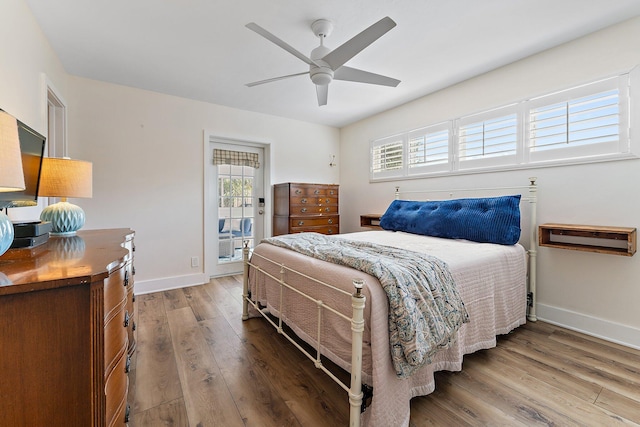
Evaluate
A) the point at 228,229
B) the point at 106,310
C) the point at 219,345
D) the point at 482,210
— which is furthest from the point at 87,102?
the point at 482,210

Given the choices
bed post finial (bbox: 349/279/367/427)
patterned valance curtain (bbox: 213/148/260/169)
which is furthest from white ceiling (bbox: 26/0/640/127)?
bed post finial (bbox: 349/279/367/427)

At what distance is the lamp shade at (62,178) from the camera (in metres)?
1.71

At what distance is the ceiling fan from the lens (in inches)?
66.9

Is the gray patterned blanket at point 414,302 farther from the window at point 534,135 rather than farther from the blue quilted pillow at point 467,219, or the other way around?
the window at point 534,135

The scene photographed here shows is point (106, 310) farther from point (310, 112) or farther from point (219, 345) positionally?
point (310, 112)

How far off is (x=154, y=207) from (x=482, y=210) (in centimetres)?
371

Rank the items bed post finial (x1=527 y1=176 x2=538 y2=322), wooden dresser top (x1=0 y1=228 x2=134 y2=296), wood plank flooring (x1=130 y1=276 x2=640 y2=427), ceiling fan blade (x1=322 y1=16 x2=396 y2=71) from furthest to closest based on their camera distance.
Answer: bed post finial (x1=527 y1=176 x2=538 y2=322) < ceiling fan blade (x1=322 y1=16 x2=396 y2=71) < wood plank flooring (x1=130 y1=276 x2=640 y2=427) < wooden dresser top (x1=0 y1=228 x2=134 y2=296)

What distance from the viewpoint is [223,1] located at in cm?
189

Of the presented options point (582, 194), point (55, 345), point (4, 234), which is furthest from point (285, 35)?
point (582, 194)

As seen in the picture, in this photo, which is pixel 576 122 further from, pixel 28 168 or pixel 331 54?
pixel 28 168

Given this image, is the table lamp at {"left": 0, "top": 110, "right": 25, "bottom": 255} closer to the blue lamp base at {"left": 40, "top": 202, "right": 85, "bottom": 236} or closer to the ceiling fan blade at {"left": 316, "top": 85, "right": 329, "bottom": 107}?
the blue lamp base at {"left": 40, "top": 202, "right": 85, "bottom": 236}

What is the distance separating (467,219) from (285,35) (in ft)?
7.58

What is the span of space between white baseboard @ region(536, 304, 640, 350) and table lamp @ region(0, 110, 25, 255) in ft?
11.9

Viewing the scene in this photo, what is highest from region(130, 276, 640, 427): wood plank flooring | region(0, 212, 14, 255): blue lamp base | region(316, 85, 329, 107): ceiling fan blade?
region(316, 85, 329, 107): ceiling fan blade
